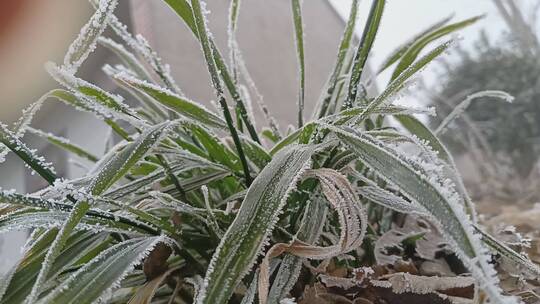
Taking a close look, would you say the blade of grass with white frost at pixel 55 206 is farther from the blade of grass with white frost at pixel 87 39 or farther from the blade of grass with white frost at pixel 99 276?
the blade of grass with white frost at pixel 87 39

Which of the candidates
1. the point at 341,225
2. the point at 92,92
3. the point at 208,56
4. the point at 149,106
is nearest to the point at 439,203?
the point at 341,225

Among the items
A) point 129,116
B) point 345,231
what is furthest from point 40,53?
point 345,231

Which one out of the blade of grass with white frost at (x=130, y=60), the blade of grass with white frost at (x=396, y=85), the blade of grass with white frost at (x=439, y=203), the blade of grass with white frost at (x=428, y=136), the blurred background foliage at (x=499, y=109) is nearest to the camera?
the blade of grass with white frost at (x=439, y=203)

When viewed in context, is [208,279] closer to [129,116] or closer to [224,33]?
[129,116]

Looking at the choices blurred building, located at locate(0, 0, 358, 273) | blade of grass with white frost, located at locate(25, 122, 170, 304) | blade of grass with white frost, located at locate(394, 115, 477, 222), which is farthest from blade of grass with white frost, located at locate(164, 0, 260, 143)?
blurred building, located at locate(0, 0, 358, 273)

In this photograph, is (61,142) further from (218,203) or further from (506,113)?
(506,113)

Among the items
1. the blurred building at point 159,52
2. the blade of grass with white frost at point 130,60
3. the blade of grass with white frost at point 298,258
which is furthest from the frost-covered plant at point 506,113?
the blade of grass with white frost at point 298,258
